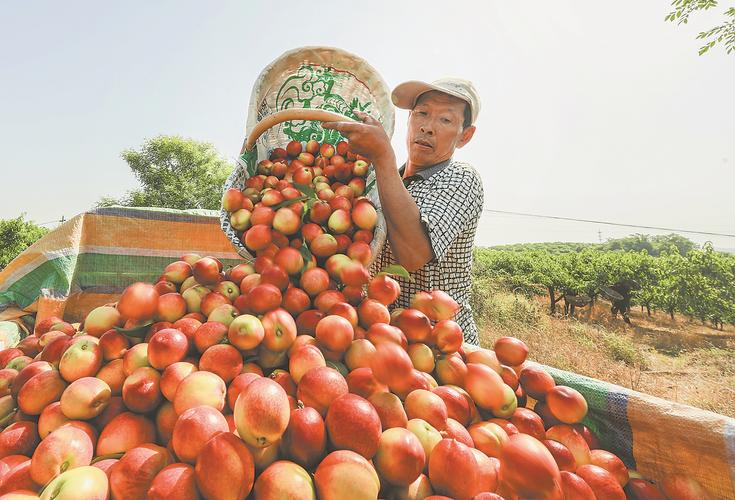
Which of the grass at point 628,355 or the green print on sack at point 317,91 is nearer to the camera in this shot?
the green print on sack at point 317,91

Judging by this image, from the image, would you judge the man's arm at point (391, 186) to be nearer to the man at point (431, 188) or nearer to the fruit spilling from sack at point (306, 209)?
the man at point (431, 188)

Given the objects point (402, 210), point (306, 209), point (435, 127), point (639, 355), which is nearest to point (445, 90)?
point (435, 127)

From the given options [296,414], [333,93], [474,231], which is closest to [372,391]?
[296,414]

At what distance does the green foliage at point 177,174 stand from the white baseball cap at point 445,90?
27029mm

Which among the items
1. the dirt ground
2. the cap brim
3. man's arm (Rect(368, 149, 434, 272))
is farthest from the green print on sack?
the dirt ground

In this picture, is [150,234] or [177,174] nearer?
[150,234]

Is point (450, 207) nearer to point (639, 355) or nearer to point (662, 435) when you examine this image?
point (662, 435)

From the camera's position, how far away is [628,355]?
7.95 meters

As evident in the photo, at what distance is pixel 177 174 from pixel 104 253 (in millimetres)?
A: 27455

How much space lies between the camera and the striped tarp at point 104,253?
3.26 m

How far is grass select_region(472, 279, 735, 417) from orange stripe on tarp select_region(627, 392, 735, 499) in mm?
6492

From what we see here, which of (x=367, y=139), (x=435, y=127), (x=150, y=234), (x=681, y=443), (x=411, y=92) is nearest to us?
(x=681, y=443)

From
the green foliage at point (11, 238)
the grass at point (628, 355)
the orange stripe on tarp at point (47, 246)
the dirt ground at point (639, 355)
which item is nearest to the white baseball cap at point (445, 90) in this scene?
the orange stripe on tarp at point (47, 246)

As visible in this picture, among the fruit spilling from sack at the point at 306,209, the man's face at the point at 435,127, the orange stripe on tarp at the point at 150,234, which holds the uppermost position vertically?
the man's face at the point at 435,127
